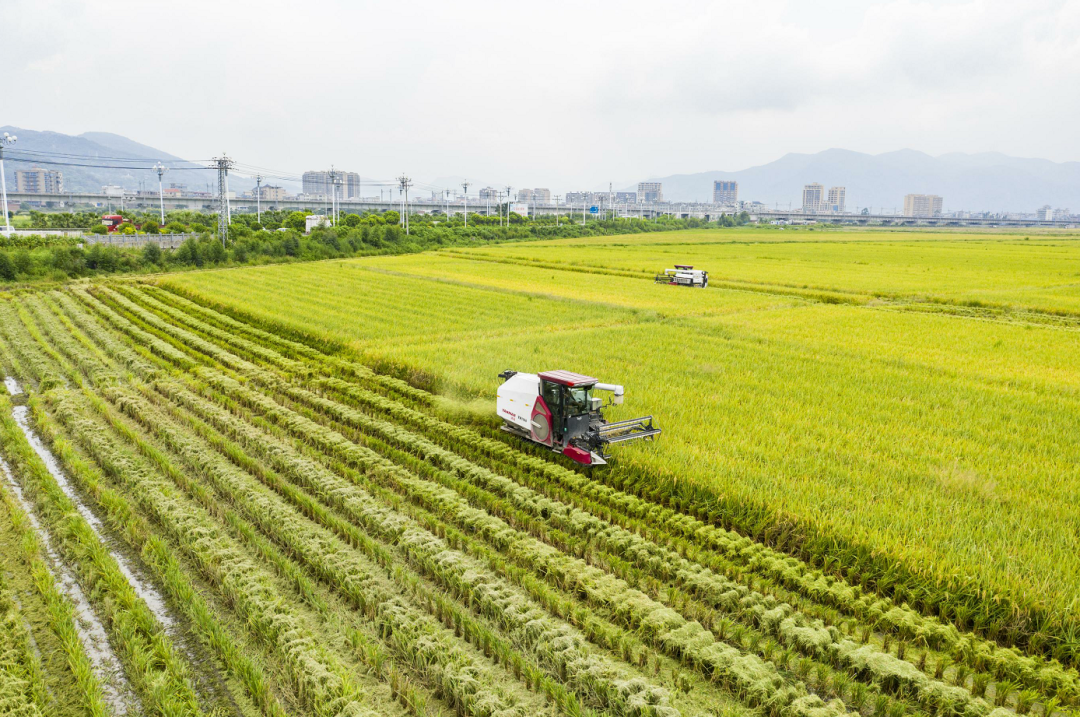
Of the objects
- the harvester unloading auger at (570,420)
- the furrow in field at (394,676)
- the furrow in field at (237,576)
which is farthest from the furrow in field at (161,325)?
the furrow in field at (394,676)

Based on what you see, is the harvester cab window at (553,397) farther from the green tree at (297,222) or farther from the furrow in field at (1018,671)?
the green tree at (297,222)

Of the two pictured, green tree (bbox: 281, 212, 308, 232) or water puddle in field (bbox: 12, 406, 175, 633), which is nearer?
water puddle in field (bbox: 12, 406, 175, 633)

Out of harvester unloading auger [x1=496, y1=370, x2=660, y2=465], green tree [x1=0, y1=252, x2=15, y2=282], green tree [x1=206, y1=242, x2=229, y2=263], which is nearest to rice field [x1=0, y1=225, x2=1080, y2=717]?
harvester unloading auger [x1=496, y1=370, x2=660, y2=465]

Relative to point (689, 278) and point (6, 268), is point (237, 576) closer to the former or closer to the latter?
point (689, 278)

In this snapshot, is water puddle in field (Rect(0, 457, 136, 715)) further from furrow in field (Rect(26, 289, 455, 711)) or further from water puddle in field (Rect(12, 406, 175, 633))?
furrow in field (Rect(26, 289, 455, 711))

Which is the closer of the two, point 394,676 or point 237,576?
point 394,676

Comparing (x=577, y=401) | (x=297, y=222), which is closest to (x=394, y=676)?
(x=577, y=401)
